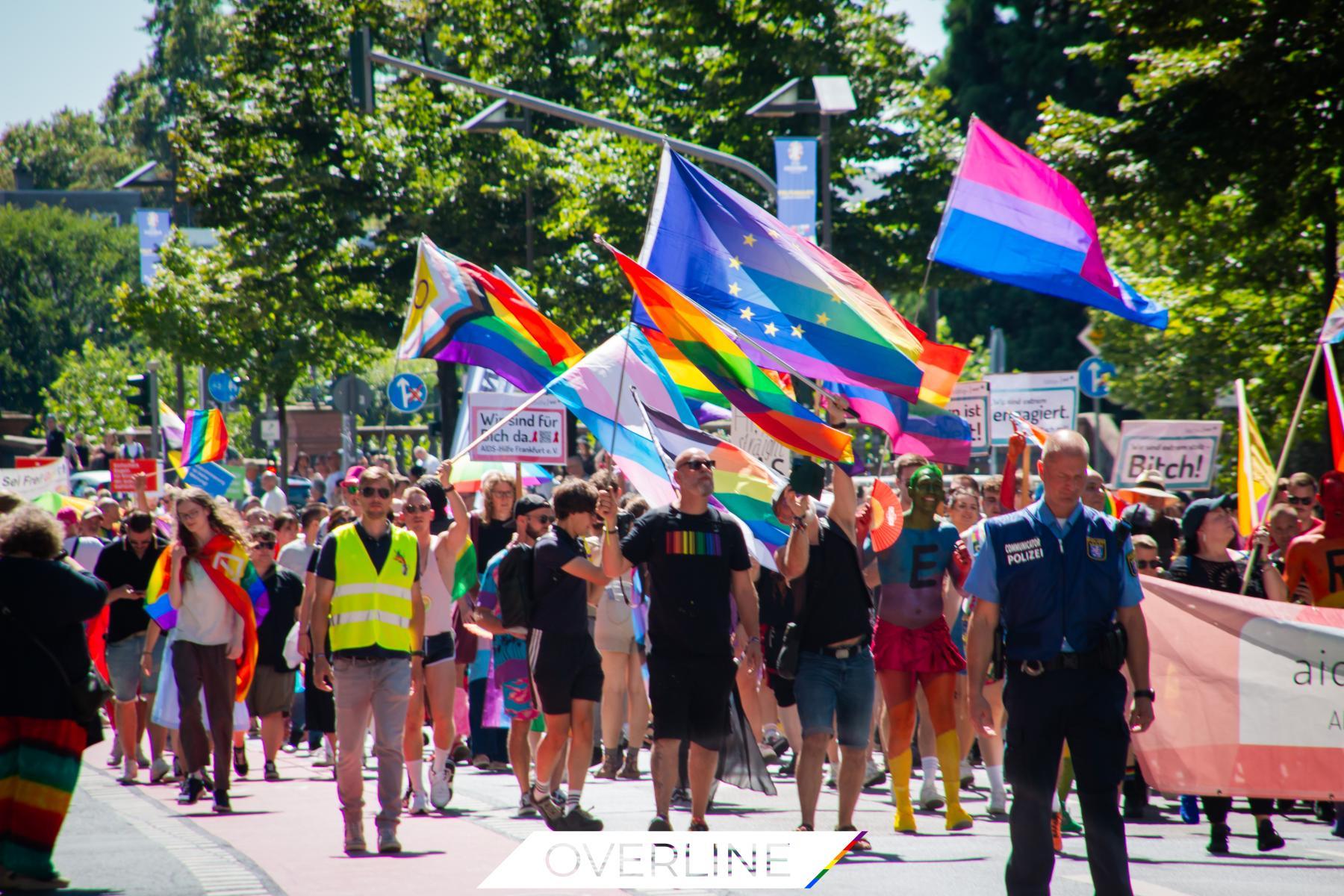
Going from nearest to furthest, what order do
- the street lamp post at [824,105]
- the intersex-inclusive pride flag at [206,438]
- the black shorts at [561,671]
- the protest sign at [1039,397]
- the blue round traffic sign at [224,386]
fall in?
the black shorts at [561,671]
the protest sign at [1039,397]
the street lamp post at [824,105]
the intersex-inclusive pride flag at [206,438]
the blue round traffic sign at [224,386]

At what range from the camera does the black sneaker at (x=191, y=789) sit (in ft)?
35.6

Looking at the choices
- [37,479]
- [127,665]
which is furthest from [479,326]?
[37,479]

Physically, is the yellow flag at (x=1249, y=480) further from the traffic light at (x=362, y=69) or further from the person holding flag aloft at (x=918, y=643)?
the traffic light at (x=362, y=69)

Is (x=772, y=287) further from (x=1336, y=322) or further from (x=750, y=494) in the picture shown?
(x=1336, y=322)

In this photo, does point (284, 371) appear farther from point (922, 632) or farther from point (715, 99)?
point (922, 632)

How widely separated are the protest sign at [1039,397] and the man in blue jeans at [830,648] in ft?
26.4

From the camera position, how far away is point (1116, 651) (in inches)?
260

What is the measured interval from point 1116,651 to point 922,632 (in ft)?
9.00

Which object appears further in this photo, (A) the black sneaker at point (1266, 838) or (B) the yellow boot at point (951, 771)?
(B) the yellow boot at point (951, 771)

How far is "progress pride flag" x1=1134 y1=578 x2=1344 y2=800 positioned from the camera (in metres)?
8.26

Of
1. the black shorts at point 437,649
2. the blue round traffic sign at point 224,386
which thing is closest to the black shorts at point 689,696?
the black shorts at point 437,649

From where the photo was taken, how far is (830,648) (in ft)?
28.6

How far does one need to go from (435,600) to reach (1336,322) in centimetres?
654

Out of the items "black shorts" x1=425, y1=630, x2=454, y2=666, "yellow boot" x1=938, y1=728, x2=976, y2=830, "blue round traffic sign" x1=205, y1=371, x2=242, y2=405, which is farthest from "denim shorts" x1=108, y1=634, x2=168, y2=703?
"blue round traffic sign" x1=205, y1=371, x2=242, y2=405
